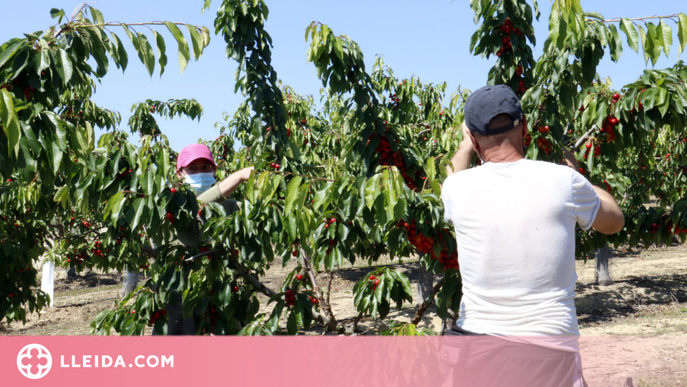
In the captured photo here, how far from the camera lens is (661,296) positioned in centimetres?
974

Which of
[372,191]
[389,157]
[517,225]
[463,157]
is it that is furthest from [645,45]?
[389,157]

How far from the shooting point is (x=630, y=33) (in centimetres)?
195

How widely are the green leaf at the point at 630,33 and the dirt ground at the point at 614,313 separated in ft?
6.19

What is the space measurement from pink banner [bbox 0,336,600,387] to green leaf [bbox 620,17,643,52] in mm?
1486

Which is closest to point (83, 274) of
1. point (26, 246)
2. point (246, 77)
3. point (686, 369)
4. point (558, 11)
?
point (26, 246)

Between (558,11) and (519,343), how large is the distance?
1.14 metres

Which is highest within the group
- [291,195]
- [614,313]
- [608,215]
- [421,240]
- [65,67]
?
[65,67]

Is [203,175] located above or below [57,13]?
below

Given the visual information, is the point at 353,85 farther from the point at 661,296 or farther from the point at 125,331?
the point at 661,296

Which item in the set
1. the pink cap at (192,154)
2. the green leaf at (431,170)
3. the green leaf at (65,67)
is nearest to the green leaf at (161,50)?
the green leaf at (65,67)

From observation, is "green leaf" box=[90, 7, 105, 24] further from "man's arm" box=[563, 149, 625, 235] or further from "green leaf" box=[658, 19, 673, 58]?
"green leaf" box=[658, 19, 673, 58]

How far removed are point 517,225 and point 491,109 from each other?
0.33m

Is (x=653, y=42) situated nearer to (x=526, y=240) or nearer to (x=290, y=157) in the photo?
(x=526, y=240)

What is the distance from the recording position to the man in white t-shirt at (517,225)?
1.43 metres
